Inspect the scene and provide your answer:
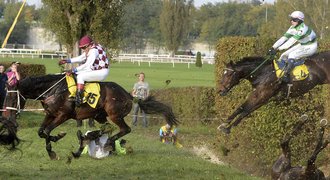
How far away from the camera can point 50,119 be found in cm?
1614

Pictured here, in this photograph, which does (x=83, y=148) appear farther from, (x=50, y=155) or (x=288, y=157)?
(x=288, y=157)

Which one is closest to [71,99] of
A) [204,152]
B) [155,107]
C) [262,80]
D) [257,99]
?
[155,107]

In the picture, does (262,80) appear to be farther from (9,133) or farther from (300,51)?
(9,133)

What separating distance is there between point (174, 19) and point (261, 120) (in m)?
86.5

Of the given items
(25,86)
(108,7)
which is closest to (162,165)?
(25,86)

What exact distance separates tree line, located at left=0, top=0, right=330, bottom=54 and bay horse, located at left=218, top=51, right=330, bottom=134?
4.65 meters

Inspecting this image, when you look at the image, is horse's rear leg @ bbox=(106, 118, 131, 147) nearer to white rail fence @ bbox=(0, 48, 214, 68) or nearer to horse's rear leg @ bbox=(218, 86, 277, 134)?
horse's rear leg @ bbox=(218, 86, 277, 134)

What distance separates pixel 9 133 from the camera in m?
10.4

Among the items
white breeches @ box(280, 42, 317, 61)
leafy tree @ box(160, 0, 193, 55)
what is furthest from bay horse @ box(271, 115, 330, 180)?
leafy tree @ box(160, 0, 193, 55)

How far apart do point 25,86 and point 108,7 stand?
48.3 feet

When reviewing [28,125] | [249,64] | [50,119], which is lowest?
[28,125]

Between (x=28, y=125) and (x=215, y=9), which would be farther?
(x=215, y=9)

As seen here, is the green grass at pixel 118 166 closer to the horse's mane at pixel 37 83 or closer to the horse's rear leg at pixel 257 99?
the horse's rear leg at pixel 257 99

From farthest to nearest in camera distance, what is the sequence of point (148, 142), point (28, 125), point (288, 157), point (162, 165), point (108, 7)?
point (108, 7), point (28, 125), point (148, 142), point (162, 165), point (288, 157)
